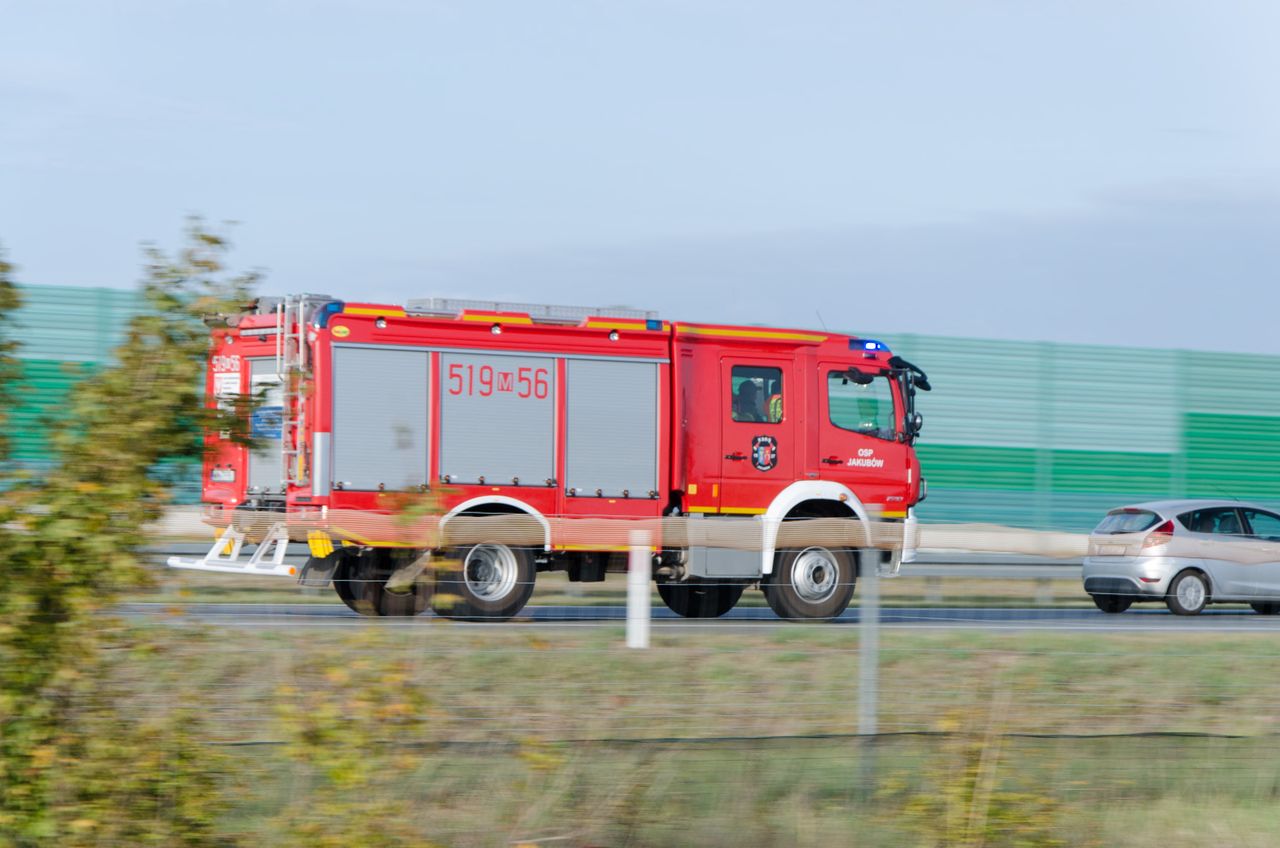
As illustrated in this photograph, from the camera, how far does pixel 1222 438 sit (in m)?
21.7

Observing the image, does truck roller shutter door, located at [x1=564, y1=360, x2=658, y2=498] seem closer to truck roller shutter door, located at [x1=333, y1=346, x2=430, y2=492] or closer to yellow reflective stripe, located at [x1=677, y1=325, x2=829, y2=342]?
yellow reflective stripe, located at [x1=677, y1=325, x2=829, y2=342]

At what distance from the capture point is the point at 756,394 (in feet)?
53.4

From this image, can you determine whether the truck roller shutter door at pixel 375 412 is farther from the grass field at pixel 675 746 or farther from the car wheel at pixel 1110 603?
the car wheel at pixel 1110 603

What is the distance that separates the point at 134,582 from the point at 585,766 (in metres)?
2.02

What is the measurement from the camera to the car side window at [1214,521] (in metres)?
18.2

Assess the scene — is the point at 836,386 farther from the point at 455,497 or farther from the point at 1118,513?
the point at 455,497

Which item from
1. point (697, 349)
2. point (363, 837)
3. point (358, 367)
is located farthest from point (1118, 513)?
Answer: point (363, 837)

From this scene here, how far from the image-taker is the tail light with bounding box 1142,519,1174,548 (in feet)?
55.8

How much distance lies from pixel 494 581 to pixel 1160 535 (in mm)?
10021

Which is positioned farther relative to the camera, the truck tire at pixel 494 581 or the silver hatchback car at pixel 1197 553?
the silver hatchback car at pixel 1197 553

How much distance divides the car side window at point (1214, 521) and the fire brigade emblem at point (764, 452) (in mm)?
5259

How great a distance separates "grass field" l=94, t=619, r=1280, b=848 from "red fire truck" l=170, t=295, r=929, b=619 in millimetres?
4775

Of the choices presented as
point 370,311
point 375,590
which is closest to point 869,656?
point 375,590

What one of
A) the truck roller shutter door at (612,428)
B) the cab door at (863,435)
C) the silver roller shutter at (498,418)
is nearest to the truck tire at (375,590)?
the silver roller shutter at (498,418)
